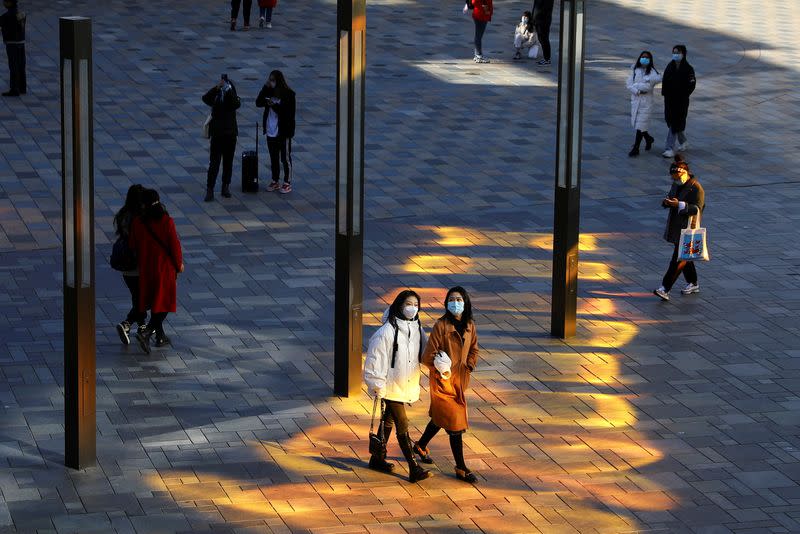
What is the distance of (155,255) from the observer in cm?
1345

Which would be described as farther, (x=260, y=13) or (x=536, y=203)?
(x=260, y=13)

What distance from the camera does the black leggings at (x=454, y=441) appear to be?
1095cm

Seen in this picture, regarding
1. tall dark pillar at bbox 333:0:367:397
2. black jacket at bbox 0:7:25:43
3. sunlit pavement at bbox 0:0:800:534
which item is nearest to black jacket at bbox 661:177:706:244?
sunlit pavement at bbox 0:0:800:534

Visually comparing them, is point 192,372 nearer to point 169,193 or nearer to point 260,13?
point 169,193

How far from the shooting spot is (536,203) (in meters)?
19.2

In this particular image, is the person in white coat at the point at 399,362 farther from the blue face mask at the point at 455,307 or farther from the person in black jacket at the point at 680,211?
the person in black jacket at the point at 680,211

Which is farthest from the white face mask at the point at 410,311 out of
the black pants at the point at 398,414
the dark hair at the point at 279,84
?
the dark hair at the point at 279,84

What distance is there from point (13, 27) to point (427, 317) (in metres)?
12.2

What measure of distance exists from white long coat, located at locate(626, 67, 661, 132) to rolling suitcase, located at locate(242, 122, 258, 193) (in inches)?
224

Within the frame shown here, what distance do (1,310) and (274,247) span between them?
3456mm

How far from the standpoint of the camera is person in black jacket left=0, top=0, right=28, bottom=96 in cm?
2419

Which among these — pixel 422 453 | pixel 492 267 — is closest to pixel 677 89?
pixel 492 267

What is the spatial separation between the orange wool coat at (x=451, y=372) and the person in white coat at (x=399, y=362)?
0.12 metres

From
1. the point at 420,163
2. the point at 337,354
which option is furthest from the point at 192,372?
the point at 420,163
